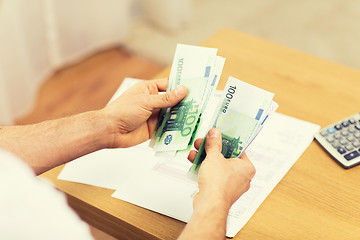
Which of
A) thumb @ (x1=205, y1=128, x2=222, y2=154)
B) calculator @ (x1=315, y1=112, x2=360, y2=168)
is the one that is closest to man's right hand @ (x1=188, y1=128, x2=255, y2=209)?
thumb @ (x1=205, y1=128, x2=222, y2=154)

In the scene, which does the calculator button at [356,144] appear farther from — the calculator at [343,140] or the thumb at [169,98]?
the thumb at [169,98]

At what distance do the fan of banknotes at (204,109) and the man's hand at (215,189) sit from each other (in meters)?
0.03

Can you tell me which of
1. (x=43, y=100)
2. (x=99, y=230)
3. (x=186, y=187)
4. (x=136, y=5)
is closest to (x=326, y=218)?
(x=186, y=187)

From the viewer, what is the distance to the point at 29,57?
2191mm

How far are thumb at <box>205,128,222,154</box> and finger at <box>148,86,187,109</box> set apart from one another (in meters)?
0.10

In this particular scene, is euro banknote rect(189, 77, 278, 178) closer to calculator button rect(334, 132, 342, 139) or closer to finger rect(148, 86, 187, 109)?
finger rect(148, 86, 187, 109)

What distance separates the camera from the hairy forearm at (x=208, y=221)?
2.20 feet

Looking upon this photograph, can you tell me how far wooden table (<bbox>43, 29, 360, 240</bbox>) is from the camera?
76 centimetres

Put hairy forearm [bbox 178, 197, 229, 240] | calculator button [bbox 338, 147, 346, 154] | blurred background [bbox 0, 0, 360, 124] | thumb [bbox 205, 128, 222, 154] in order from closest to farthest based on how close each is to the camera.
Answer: hairy forearm [bbox 178, 197, 229, 240]
thumb [bbox 205, 128, 222, 154]
calculator button [bbox 338, 147, 346, 154]
blurred background [bbox 0, 0, 360, 124]

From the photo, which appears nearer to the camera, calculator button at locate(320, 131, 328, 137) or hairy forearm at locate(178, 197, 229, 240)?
hairy forearm at locate(178, 197, 229, 240)

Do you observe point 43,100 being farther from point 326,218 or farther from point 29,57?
point 326,218

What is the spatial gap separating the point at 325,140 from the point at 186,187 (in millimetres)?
311

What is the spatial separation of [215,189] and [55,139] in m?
0.34

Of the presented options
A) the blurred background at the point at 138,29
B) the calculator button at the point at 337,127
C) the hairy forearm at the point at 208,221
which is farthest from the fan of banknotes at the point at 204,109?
the blurred background at the point at 138,29
